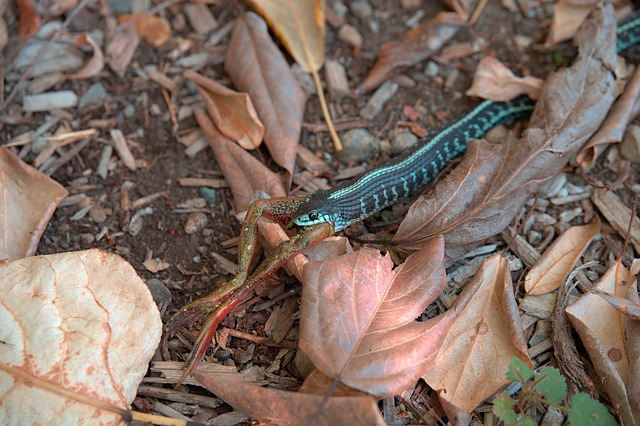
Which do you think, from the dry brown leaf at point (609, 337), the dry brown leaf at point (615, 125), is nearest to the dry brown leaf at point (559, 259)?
the dry brown leaf at point (609, 337)

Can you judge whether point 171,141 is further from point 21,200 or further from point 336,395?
point 336,395

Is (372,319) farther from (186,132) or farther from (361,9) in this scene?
(361,9)

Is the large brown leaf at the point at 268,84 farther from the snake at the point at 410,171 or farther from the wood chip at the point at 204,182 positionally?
the snake at the point at 410,171

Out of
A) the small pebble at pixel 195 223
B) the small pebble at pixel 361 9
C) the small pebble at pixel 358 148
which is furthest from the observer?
the small pebble at pixel 361 9

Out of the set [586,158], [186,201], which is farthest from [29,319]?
[586,158]

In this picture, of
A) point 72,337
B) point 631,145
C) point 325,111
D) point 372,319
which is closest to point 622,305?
point 372,319

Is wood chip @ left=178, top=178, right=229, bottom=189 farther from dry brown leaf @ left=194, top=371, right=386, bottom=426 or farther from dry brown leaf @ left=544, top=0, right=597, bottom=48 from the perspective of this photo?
dry brown leaf @ left=544, top=0, right=597, bottom=48
